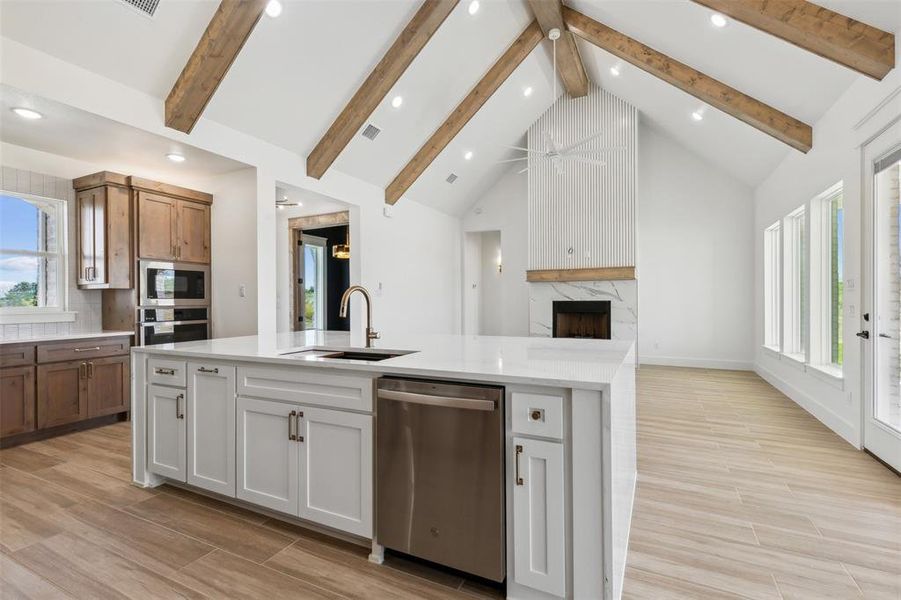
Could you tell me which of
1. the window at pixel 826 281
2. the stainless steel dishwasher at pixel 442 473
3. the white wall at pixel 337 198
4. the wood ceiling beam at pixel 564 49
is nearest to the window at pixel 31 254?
the white wall at pixel 337 198

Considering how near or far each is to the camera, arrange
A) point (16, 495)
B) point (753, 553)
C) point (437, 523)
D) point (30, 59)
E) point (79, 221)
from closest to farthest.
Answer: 1. point (437, 523)
2. point (753, 553)
3. point (16, 495)
4. point (30, 59)
5. point (79, 221)

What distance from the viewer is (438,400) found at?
1.71m

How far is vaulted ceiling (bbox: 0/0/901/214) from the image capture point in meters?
2.99

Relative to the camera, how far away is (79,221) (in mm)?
4363

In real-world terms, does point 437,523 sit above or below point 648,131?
below

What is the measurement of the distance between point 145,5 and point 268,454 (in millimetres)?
3071

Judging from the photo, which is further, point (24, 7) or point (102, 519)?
point (24, 7)

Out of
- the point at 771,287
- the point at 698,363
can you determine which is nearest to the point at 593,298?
the point at 698,363

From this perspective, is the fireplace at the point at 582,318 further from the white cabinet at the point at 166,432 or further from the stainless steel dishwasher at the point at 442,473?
the white cabinet at the point at 166,432

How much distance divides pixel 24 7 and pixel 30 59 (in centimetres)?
35

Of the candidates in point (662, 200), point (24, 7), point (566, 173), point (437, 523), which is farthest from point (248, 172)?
point (662, 200)

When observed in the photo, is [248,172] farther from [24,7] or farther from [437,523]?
[437,523]

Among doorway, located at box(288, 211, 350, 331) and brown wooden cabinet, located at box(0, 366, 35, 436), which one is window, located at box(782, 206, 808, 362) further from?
brown wooden cabinet, located at box(0, 366, 35, 436)

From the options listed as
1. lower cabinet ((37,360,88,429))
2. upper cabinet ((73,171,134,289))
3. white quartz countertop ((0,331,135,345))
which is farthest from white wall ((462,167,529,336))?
lower cabinet ((37,360,88,429))
